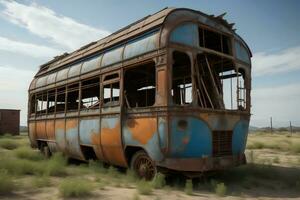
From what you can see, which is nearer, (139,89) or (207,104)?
(207,104)

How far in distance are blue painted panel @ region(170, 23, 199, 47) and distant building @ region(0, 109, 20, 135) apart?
31534 mm

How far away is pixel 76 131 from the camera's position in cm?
1234

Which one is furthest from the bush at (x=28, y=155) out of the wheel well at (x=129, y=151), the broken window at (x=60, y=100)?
the wheel well at (x=129, y=151)

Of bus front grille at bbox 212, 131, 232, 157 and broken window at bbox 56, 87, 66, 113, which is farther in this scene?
broken window at bbox 56, 87, 66, 113

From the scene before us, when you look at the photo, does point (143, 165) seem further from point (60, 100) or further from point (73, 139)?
point (60, 100)

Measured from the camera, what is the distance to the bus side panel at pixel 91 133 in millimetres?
10898

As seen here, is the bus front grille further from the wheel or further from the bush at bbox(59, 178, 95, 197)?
the bush at bbox(59, 178, 95, 197)

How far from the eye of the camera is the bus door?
386 inches

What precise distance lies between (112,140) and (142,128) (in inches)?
60.2

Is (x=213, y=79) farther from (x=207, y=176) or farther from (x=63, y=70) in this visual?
(x=63, y=70)

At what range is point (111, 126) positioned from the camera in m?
10.1

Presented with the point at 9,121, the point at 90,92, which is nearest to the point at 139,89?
the point at 90,92

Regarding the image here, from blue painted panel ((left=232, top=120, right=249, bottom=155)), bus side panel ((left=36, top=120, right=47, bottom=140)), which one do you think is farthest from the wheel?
bus side panel ((left=36, top=120, right=47, bottom=140))

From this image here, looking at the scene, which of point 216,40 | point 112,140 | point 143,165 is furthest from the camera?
point 216,40
